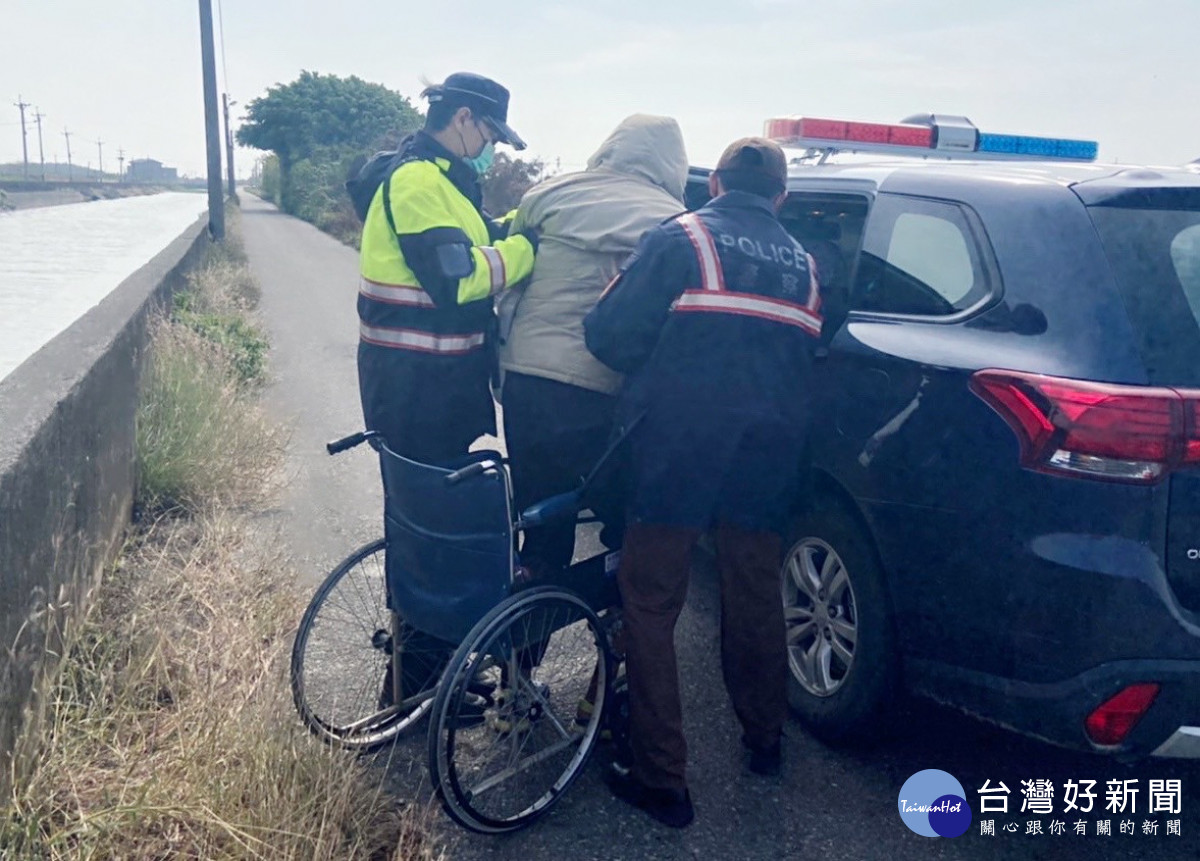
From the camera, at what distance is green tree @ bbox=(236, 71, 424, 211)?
207ft

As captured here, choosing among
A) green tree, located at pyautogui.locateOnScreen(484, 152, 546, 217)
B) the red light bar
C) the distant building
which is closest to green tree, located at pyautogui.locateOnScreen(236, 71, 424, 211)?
green tree, located at pyautogui.locateOnScreen(484, 152, 546, 217)

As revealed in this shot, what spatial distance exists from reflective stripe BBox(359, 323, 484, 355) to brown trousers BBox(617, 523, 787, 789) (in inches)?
32.2

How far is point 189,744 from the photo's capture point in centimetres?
279

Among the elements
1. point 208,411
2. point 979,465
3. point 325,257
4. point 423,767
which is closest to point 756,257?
point 979,465

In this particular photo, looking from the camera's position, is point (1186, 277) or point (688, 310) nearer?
point (1186, 277)

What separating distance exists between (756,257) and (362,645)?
70.2 inches

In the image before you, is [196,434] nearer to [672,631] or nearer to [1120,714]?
[672,631]

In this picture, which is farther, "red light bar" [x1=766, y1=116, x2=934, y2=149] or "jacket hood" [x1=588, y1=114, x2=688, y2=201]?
"red light bar" [x1=766, y1=116, x2=934, y2=149]

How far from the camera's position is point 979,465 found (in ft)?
8.98

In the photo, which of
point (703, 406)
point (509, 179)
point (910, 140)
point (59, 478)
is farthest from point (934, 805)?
point (509, 179)

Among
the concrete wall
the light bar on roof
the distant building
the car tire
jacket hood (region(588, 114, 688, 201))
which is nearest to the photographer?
the concrete wall

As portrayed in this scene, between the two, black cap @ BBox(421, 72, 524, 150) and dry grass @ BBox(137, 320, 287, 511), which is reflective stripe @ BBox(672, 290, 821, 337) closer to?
black cap @ BBox(421, 72, 524, 150)

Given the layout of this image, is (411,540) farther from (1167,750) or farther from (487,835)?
(1167,750)

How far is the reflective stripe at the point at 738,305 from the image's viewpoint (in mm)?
2928
